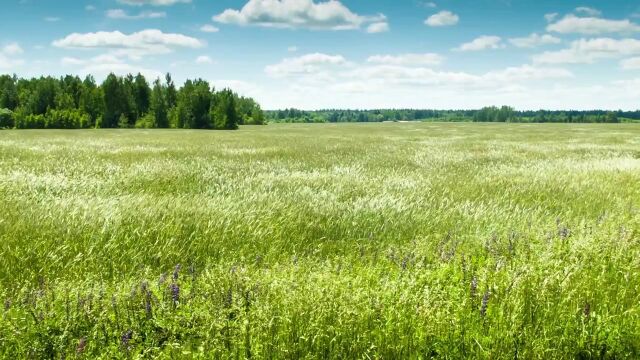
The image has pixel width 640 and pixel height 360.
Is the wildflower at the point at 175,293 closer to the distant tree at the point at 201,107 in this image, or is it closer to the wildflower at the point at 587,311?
the wildflower at the point at 587,311

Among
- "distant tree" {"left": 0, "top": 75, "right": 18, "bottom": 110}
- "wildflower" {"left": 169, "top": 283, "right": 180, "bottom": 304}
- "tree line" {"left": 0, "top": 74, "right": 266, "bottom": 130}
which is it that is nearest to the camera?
"wildflower" {"left": 169, "top": 283, "right": 180, "bottom": 304}

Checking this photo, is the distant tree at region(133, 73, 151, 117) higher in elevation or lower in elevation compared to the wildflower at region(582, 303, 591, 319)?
higher

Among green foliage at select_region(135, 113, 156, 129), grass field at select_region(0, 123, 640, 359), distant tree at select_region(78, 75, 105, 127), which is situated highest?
distant tree at select_region(78, 75, 105, 127)

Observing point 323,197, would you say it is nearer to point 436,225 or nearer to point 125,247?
point 436,225

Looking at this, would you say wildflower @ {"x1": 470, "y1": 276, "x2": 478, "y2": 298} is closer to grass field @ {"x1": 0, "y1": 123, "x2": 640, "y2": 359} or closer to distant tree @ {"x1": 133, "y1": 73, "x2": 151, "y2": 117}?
grass field @ {"x1": 0, "y1": 123, "x2": 640, "y2": 359}

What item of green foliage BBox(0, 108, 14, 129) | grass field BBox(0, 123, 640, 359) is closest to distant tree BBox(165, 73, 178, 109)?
green foliage BBox(0, 108, 14, 129)

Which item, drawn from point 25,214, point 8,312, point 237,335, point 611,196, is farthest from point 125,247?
point 611,196

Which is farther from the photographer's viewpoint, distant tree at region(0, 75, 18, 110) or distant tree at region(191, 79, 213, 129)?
distant tree at region(0, 75, 18, 110)

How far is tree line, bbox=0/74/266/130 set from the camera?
3570 inches

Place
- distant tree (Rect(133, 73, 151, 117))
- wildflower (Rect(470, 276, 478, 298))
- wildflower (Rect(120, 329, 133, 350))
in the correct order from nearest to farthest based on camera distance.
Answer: wildflower (Rect(120, 329, 133, 350))
wildflower (Rect(470, 276, 478, 298))
distant tree (Rect(133, 73, 151, 117))

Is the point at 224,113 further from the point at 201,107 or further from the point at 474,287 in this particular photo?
the point at 474,287

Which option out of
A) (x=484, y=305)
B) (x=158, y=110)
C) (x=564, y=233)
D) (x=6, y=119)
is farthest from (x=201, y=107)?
(x=484, y=305)

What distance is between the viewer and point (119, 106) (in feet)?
320

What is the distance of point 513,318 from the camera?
134 inches
